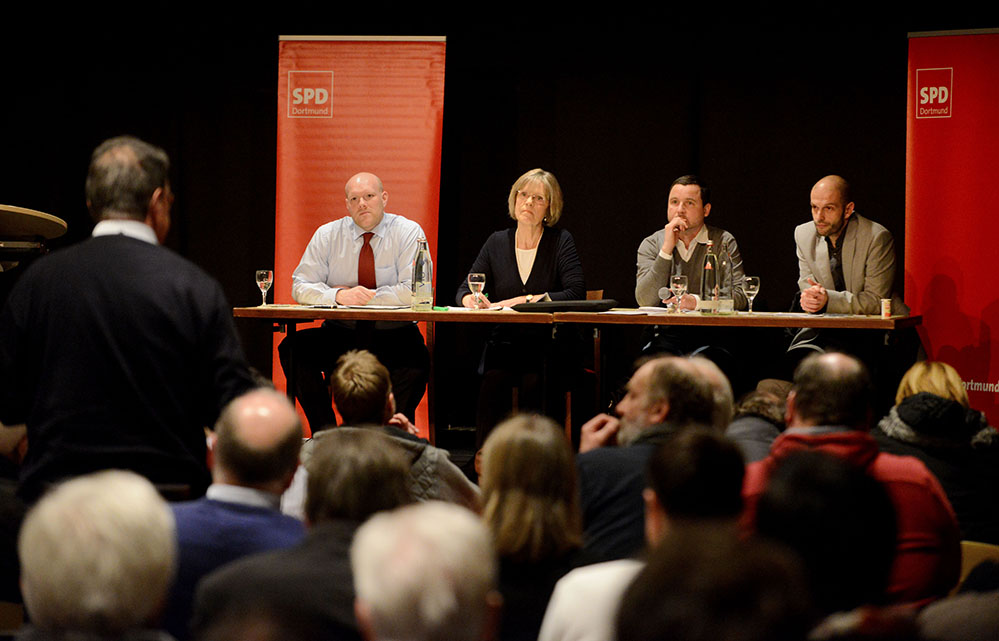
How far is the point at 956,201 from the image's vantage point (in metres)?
5.37

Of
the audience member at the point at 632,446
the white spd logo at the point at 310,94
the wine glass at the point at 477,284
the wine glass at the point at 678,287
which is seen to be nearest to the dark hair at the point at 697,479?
the audience member at the point at 632,446

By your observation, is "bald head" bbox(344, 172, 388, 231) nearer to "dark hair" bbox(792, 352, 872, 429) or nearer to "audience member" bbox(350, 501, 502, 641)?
"dark hair" bbox(792, 352, 872, 429)

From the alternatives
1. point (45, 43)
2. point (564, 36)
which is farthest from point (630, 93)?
point (45, 43)

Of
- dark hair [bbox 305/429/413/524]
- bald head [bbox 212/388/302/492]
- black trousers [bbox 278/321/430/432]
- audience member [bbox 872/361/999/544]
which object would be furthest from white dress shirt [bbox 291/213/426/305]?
dark hair [bbox 305/429/413/524]

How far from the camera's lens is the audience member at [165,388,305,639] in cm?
188

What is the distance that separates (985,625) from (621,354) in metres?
4.88

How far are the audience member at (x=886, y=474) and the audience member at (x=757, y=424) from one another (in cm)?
29

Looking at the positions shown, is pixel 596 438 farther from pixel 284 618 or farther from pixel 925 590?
pixel 284 618

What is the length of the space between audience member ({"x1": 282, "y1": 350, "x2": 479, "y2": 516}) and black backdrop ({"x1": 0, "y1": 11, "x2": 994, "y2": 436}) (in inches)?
119

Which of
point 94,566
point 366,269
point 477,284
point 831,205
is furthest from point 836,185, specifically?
point 94,566

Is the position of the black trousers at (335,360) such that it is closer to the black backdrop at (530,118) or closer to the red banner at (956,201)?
the black backdrop at (530,118)

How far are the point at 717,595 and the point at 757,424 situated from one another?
1.92 metres

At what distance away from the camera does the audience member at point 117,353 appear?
2244 mm

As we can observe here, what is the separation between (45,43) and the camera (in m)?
6.59
